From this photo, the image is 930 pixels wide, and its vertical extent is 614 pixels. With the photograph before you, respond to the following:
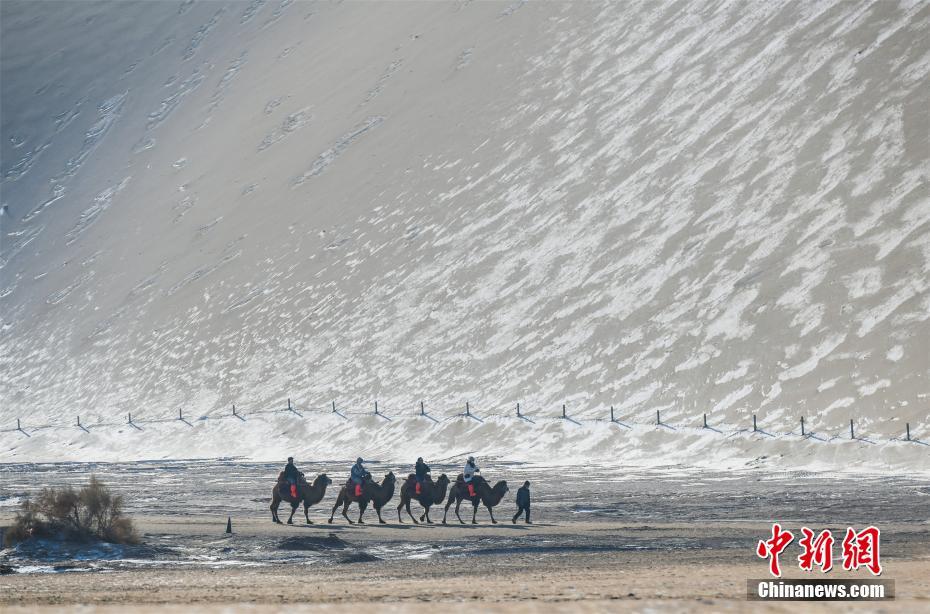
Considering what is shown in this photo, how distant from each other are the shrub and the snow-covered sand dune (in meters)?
26.6

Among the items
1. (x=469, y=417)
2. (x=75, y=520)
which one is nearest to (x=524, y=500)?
(x=75, y=520)

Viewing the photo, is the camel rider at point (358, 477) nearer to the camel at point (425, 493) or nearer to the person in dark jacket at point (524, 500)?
the camel at point (425, 493)

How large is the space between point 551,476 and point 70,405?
46.2 meters

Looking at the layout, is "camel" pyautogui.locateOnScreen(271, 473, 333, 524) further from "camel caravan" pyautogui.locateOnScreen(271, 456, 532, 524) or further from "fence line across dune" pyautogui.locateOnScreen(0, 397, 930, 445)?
"fence line across dune" pyautogui.locateOnScreen(0, 397, 930, 445)

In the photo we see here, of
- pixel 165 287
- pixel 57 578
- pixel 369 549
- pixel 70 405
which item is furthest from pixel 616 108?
pixel 57 578

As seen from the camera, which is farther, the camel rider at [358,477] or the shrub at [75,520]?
the camel rider at [358,477]

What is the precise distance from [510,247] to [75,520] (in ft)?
172

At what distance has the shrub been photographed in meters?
25.6

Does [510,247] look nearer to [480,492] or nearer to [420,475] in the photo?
[420,475]

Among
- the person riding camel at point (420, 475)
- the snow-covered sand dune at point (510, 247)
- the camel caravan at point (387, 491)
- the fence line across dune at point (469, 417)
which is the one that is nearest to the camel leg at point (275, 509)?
the camel caravan at point (387, 491)

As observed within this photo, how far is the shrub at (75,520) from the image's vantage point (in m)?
25.6

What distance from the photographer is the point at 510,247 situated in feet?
252

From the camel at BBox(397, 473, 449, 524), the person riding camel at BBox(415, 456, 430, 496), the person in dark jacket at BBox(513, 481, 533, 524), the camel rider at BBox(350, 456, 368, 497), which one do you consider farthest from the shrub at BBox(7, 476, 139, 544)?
the person in dark jacket at BBox(513, 481, 533, 524)

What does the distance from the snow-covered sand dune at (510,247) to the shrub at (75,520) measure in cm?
2663
